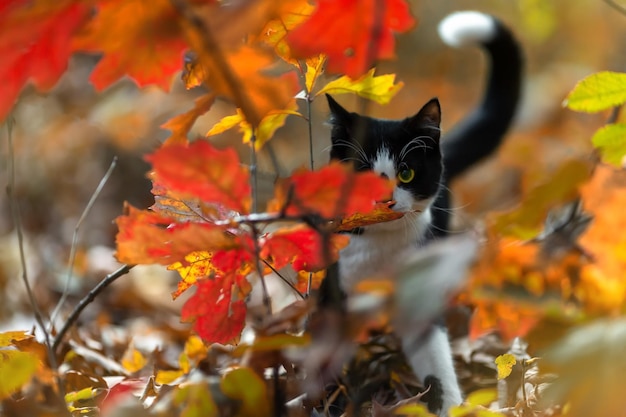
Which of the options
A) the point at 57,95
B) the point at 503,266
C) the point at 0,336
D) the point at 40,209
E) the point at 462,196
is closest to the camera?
the point at 503,266

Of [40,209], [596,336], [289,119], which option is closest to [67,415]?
[596,336]

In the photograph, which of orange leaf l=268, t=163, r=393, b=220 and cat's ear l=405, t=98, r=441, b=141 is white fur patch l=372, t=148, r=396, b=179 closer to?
cat's ear l=405, t=98, r=441, b=141

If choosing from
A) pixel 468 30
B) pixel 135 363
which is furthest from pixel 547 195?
pixel 468 30

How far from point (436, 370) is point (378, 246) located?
0.30 meters

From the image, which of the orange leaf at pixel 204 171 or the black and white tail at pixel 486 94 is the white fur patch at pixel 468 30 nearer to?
the black and white tail at pixel 486 94

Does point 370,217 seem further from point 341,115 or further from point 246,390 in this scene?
point 341,115

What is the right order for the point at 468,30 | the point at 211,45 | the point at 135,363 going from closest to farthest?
1. the point at 211,45
2. the point at 135,363
3. the point at 468,30

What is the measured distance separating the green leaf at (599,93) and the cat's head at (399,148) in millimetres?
467

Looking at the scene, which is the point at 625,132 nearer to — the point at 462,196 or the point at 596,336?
the point at 596,336

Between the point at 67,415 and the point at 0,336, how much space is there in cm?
12

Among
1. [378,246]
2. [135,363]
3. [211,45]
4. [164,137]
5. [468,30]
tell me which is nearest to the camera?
[211,45]

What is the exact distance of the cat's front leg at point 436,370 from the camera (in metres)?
1.17

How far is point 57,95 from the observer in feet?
11.6

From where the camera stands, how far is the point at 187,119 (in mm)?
808
